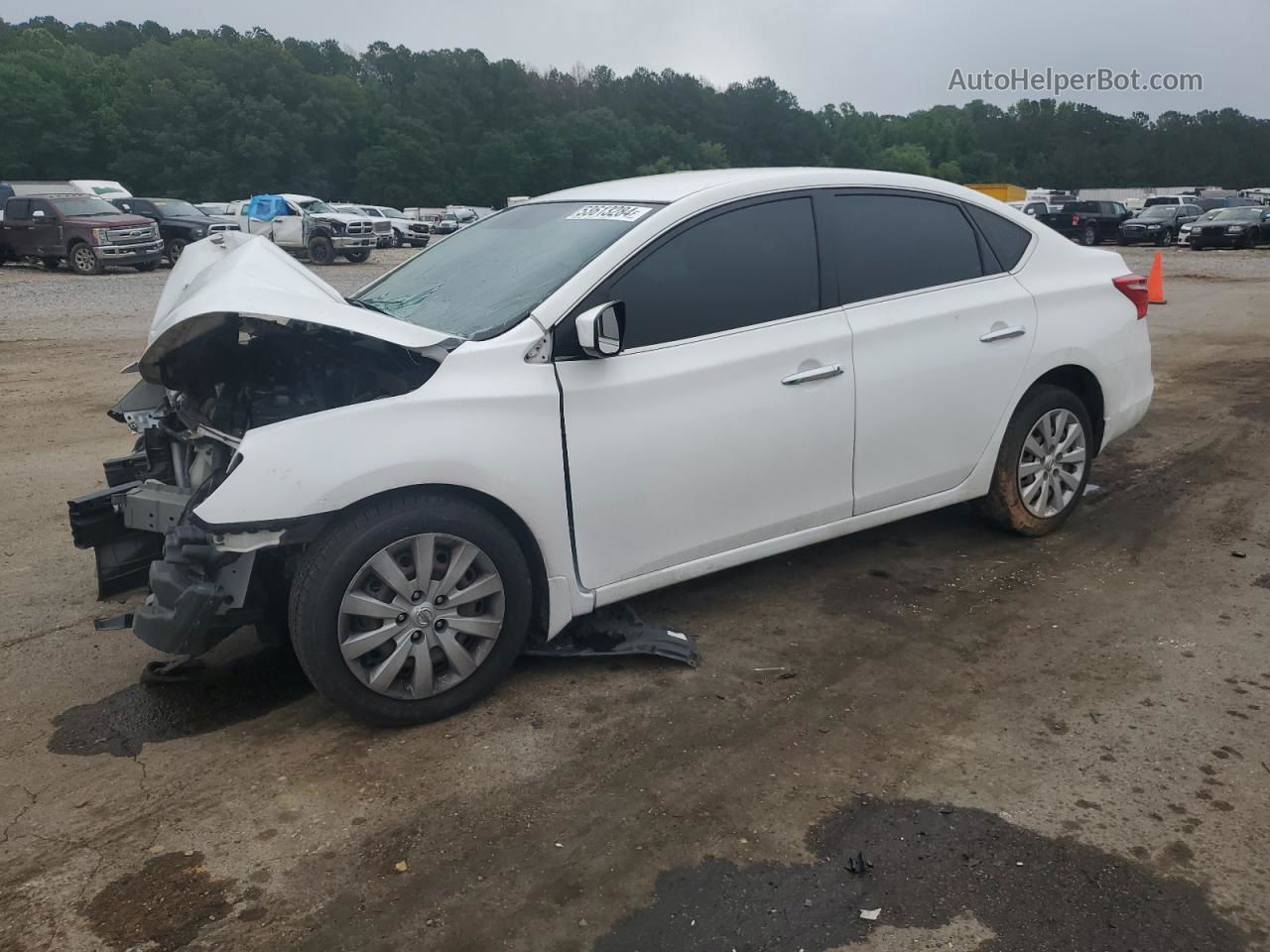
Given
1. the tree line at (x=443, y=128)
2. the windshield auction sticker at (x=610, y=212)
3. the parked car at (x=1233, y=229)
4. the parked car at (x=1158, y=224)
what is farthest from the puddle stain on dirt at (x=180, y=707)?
the tree line at (x=443, y=128)

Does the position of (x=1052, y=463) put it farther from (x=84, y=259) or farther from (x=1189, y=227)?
(x=1189, y=227)

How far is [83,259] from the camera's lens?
77.1 feet

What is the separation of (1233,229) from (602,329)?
34.1 metres

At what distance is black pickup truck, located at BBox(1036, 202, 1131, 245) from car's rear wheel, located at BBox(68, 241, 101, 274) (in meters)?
28.7

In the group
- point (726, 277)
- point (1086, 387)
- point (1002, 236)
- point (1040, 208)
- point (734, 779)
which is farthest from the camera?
point (1040, 208)

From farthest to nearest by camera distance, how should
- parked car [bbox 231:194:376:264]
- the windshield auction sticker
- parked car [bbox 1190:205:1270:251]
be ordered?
1. parked car [bbox 1190:205:1270:251]
2. parked car [bbox 231:194:376:264]
3. the windshield auction sticker

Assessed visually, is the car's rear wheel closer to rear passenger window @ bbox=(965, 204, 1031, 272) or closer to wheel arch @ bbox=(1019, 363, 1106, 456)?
rear passenger window @ bbox=(965, 204, 1031, 272)

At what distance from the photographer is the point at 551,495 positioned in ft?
12.2

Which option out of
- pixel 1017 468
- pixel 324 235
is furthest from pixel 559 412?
pixel 324 235

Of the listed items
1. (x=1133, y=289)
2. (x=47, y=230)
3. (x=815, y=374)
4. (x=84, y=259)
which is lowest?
(x=815, y=374)

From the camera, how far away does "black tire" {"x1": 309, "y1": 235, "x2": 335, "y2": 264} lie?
2612 centimetres

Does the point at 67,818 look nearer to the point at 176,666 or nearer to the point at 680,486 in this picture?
the point at 176,666

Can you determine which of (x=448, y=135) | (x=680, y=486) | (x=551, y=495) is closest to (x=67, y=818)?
(x=551, y=495)

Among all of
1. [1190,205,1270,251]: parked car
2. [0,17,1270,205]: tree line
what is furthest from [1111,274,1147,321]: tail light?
[0,17,1270,205]: tree line
